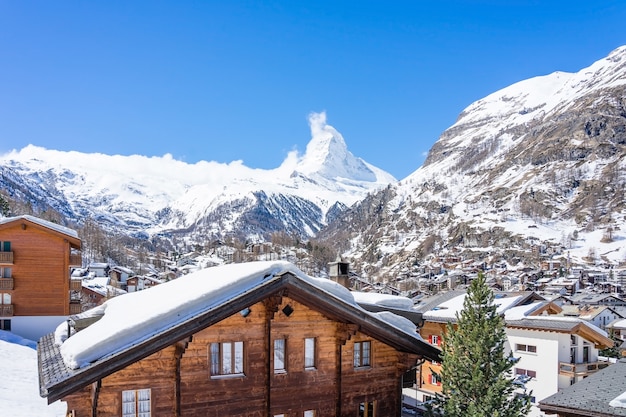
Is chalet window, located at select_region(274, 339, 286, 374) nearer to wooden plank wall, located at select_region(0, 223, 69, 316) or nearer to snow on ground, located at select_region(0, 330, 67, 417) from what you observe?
snow on ground, located at select_region(0, 330, 67, 417)

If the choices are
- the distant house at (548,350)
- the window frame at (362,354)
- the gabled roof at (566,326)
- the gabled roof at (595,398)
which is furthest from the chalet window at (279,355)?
the gabled roof at (566,326)

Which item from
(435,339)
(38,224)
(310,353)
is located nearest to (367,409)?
(310,353)

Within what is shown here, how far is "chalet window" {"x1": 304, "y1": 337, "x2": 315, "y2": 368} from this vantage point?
11984mm

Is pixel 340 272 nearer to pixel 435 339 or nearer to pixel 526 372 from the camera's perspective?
pixel 435 339

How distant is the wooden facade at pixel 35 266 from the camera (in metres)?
36.5

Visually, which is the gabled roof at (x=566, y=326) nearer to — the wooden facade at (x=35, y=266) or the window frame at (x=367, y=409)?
the window frame at (x=367, y=409)

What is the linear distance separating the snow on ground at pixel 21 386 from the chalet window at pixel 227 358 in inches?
200

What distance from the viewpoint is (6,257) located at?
3603 centimetres

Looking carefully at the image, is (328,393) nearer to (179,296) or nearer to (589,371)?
(179,296)

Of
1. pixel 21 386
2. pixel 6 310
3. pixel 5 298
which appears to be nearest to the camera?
pixel 21 386

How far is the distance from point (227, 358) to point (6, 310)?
1268 inches

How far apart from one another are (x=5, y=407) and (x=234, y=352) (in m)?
8.81

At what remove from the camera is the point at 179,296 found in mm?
10891

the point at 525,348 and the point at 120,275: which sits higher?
the point at 525,348
